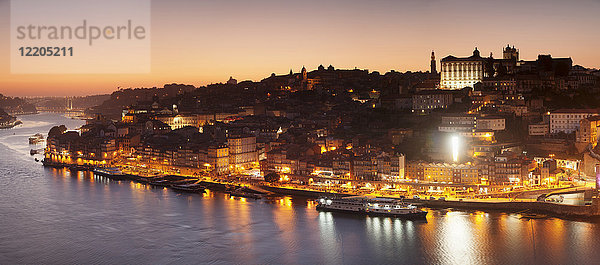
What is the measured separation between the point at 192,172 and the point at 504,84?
796 cm

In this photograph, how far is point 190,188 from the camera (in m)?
13.8

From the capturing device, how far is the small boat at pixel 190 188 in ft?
44.9

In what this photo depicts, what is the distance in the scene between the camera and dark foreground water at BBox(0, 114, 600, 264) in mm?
8539

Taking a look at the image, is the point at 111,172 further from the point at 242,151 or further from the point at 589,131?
the point at 589,131

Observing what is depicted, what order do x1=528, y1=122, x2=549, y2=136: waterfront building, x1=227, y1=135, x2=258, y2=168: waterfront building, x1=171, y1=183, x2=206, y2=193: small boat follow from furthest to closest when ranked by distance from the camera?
x1=227, y1=135, x2=258, y2=168: waterfront building → x1=528, y1=122, x2=549, y2=136: waterfront building → x1=171, y1=183, x2=206, y2=193: small boat

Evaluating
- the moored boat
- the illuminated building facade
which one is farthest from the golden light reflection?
the illuminated building facade

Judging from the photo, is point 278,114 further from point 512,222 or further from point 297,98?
point 512,222

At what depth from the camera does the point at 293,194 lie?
12898 millimetres

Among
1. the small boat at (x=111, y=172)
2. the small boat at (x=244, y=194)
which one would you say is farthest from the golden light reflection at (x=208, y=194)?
the small boat at (x=111, y=172)

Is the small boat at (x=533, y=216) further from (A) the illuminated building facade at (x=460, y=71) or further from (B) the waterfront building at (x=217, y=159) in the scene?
(A) the illuminated building facade at (x=460, y=71)

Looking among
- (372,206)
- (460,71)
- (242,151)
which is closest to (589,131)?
(372,206)

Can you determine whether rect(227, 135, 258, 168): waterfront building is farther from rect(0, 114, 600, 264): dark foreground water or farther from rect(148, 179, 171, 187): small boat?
rect(0, 114, 600, 264): dark foreground water

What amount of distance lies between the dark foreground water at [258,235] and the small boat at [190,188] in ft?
3.16

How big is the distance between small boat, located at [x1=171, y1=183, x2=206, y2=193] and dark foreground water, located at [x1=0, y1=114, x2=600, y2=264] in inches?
37.9
